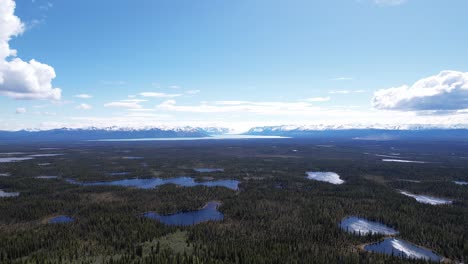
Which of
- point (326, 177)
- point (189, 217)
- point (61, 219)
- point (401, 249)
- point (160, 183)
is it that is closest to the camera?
point (401, 249)

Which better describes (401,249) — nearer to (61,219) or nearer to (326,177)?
(61,219)

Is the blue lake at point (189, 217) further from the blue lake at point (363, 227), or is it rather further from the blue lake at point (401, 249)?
the blue lake at point (401, 249)

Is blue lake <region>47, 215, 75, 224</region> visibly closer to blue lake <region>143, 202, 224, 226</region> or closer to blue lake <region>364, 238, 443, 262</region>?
blue lake <region>143, 202, 224, 226</region>

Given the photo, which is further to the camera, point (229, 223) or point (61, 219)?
point (61, 219)

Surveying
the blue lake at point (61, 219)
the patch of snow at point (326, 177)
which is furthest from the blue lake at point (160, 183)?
the blue lake at point (61, 219)

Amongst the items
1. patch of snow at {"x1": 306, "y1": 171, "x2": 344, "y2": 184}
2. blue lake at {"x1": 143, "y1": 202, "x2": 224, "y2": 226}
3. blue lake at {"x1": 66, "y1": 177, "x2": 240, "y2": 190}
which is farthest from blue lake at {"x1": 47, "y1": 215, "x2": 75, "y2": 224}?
patch of snow at {"x1": 306, "y1": 171, "x2": 344, "y2": 184}

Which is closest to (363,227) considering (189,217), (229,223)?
(229,223)
